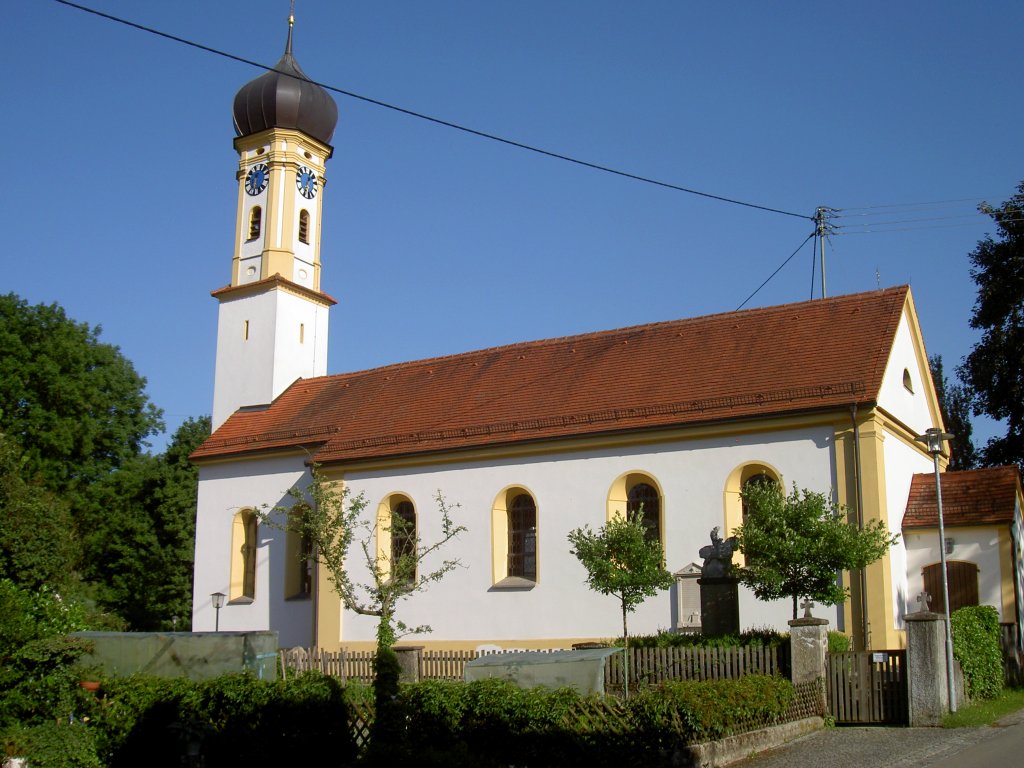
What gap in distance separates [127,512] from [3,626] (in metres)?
29.2

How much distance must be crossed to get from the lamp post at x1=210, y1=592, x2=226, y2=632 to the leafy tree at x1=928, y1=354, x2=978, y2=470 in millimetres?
30747

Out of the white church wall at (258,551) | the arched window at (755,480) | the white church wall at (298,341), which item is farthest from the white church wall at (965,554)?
the white church wall at (298,341)

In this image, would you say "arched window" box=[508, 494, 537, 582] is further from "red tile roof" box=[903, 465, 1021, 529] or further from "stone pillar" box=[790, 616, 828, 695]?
"stone pillar" box=[790, 616, 828, 695]

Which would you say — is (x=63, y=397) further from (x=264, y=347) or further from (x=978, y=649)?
(x=978, y=649)

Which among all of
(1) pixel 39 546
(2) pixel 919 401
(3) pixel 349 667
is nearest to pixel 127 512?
(1) pixel 39 546

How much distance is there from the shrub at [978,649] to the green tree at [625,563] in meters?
5.16

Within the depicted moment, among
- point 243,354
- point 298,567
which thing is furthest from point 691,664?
point 243,354

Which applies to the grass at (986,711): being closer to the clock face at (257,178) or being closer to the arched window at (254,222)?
the arched window at (254,222)

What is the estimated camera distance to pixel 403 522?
25.3 metres

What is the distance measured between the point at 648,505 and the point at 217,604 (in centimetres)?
1267

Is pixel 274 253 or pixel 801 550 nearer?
pixel 801 550

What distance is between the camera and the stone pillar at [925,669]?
15.2 meters

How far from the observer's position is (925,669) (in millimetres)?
15359

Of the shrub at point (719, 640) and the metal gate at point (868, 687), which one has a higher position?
the shrub at point (719, 640)
